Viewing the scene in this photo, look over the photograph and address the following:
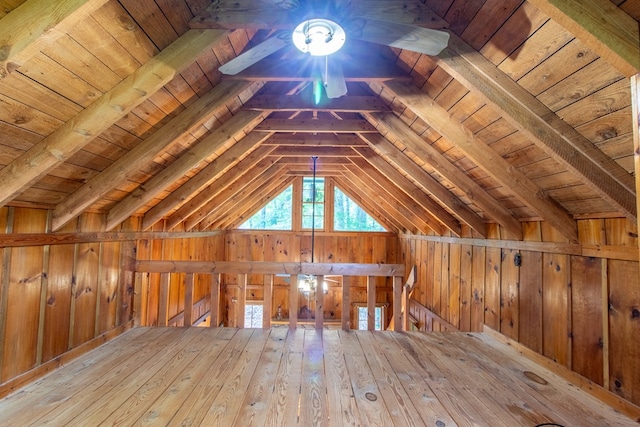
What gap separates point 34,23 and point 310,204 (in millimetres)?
6491

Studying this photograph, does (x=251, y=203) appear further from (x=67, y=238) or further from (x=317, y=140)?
(x=67, y=238)

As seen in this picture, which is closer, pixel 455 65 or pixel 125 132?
pixel 455 65

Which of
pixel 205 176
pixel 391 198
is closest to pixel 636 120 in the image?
pixel 205 176

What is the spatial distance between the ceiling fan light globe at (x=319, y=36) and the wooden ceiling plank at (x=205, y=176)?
204cm

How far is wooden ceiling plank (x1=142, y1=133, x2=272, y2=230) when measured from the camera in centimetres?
352

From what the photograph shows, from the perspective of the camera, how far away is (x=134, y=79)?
177 centimetres

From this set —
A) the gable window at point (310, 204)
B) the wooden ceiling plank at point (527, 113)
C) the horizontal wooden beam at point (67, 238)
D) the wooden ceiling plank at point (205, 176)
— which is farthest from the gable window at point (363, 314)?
the wooden ceiling plank at point (527, 113)

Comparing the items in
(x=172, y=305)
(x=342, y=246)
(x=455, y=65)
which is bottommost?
(x=172, y=305)

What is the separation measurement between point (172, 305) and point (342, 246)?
3.97 meters

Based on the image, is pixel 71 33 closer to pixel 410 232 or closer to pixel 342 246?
pixel 410 232

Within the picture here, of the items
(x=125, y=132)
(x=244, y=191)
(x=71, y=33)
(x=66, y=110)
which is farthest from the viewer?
(x=244, y=191)

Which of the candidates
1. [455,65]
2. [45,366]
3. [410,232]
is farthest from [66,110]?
[410,232]

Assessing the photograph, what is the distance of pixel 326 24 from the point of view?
1430 millimetres

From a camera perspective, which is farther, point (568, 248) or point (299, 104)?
point (299, 104)
